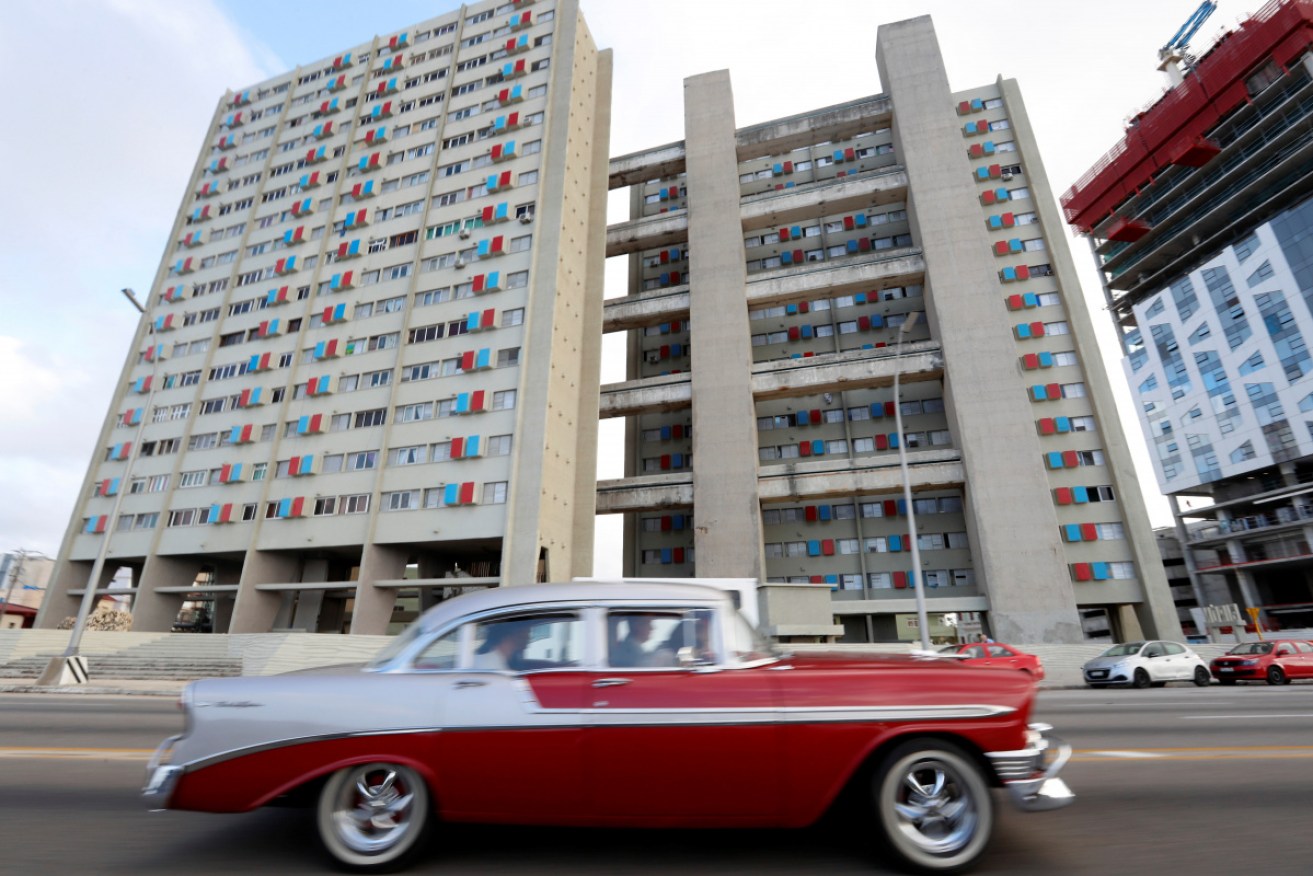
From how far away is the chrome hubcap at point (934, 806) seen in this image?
321 centimetres

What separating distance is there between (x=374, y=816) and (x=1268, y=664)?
25.4 metres

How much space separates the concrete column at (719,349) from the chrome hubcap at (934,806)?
95.1 feet

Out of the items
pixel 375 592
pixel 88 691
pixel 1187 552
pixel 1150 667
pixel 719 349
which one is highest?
pixel 719 349

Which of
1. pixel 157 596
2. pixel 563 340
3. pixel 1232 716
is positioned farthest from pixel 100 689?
pixel 1232 716

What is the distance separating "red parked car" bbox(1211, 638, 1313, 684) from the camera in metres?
18.1

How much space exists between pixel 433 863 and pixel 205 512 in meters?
39.9

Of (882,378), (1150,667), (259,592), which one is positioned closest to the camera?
(1150,667)

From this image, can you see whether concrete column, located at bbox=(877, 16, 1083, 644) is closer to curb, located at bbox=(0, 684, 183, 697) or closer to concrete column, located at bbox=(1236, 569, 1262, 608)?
curb, located at bbox=(0, 684, 183, 697)

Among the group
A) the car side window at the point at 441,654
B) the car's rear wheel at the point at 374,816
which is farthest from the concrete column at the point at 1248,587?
the car's rear wheel at the point at 374,816

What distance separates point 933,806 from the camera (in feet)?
10.7

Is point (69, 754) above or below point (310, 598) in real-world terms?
below

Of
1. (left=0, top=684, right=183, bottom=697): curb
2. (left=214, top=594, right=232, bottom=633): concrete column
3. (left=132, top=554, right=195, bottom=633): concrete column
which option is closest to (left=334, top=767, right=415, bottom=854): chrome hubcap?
(left=0, top=684, right=183, bottom=697): curb

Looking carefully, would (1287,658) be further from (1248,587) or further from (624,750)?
(1248,587)

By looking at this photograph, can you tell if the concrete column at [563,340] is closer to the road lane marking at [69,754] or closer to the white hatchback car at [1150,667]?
the road lane marking at [69,754]
